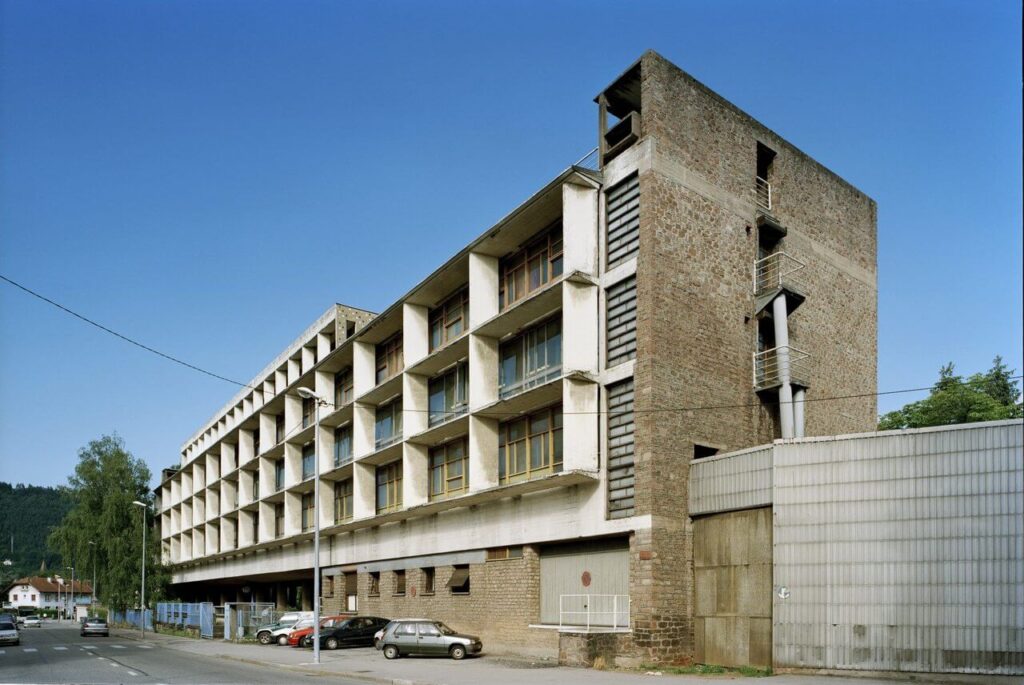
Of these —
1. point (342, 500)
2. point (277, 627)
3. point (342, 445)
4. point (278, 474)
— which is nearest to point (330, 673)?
point (277, 627)

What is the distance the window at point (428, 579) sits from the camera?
123 ft

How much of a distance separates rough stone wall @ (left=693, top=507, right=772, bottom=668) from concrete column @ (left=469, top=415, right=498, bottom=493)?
8.91 m

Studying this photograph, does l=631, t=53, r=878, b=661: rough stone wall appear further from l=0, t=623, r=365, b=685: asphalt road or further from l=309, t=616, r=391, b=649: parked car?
l=309, t=616, r=391, b=649: parked car

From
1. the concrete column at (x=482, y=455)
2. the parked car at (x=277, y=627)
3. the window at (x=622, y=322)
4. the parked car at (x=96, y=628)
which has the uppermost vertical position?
the window at (x=622, y=322)

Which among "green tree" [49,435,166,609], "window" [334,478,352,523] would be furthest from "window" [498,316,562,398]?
"green tree" [49,435,166,609]

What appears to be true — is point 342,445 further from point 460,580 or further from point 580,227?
point 580,227

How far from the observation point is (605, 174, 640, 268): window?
27922mm

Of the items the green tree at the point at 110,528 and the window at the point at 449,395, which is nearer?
the window at the point at 449,395

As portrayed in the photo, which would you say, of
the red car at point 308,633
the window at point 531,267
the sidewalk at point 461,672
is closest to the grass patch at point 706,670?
the sidewalk at point 461,672

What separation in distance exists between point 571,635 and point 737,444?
7599 millimetres

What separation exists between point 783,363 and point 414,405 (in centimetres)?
1614

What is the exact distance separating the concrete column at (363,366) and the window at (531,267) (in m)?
12.7

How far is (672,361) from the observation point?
2697 centimetres

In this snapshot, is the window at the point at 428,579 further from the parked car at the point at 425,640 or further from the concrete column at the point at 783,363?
the concrete column at the point at 783,363
